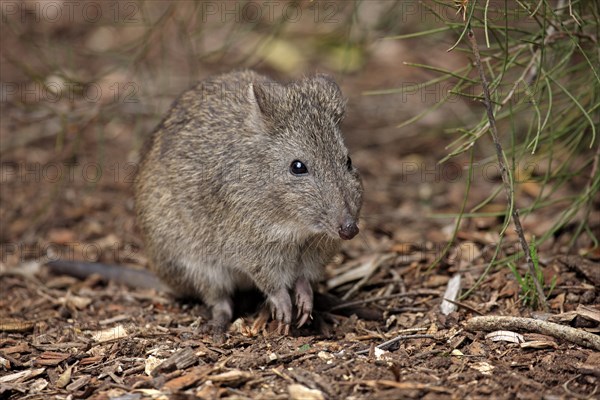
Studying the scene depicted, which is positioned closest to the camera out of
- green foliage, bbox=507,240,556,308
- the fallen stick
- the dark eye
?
the fallen stick

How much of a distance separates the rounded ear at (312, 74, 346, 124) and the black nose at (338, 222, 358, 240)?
0.93m

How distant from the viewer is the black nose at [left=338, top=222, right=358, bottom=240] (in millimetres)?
5047

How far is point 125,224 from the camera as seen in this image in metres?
8.05

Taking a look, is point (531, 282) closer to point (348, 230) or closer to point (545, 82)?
point (348, 230)

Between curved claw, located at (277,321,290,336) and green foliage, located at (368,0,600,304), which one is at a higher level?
green foliage, located at (368,0,600,304)

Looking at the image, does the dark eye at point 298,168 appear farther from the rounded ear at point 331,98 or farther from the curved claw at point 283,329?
the curved claw at point 283,329

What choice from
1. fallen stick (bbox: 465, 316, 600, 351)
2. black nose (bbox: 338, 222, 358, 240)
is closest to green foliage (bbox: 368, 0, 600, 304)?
fallen stick (bbox: 465, 316, 600, 351)

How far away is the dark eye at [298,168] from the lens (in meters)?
5.38

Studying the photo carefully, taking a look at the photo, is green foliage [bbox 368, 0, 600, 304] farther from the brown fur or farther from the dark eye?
the dark eye

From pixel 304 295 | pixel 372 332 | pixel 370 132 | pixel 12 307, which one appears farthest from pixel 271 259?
pixel 370 132

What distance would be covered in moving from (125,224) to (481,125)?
13.5 feet

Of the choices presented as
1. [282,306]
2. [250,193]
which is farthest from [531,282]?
[250,193]

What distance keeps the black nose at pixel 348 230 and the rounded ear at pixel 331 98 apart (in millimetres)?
931

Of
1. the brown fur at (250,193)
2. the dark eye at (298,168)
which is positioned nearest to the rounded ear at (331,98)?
the brown fur at (250,193)
